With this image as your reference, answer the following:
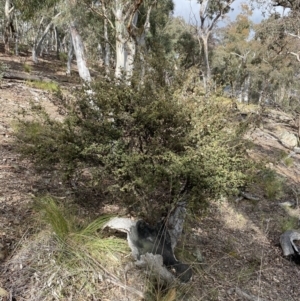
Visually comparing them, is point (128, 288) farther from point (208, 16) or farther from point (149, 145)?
point (208, 16)

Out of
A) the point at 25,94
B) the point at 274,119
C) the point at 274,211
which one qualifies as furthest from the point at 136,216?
the point at 274,119

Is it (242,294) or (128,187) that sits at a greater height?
(128,187)

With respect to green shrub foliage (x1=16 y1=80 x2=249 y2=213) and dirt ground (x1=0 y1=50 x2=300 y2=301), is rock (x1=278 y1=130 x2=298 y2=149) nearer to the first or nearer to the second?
dirt ground (x1=0 y1=50 x2=300 y2=301)

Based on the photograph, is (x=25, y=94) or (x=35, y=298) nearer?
(x=35, y=298)

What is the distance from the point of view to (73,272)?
2520 mm

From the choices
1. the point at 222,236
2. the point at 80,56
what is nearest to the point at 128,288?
the point at 222,236

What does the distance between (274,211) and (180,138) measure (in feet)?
13.0

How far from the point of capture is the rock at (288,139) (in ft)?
42.4

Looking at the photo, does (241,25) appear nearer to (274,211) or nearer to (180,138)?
(274,211)

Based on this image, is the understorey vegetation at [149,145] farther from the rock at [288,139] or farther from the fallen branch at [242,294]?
the rock at [288,139]

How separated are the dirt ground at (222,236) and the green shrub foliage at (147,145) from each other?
0.46 m

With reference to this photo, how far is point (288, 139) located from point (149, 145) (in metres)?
11.6

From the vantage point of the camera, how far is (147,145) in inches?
136

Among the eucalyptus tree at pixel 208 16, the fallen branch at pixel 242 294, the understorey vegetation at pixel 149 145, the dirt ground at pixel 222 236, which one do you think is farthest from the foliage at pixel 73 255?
the eucalyptus tree at pixel 208 16
